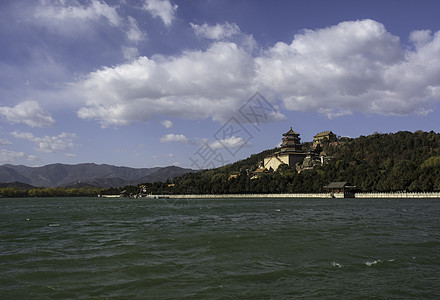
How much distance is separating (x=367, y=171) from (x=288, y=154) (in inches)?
1340

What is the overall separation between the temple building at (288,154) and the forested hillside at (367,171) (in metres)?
7.44

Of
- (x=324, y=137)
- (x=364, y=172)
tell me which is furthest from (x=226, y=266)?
(x=324, y=137)

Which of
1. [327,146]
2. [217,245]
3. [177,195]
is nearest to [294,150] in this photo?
[327,146]

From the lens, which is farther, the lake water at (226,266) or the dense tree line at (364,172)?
the dense tree line at (364,172)

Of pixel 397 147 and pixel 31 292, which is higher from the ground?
pixel 397 147

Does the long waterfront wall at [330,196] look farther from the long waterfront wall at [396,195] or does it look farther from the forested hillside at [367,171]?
the forested hillside at [367,171]

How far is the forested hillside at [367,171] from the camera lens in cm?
6512

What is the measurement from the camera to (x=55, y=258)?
11.0 meters

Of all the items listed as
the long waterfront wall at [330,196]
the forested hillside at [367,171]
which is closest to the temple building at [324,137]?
the forested hillside at [367,171]

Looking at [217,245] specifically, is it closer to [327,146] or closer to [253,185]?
[253,185]

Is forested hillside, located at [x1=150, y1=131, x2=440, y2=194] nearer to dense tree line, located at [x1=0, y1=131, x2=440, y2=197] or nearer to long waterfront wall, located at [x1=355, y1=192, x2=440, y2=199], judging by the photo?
dense tree line, located at [x1=0, y1=131, x2=440, y2=197]

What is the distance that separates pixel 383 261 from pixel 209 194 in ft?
318

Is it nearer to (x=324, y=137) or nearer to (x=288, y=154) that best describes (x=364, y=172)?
(x=288, y=154)

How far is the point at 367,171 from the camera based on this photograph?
7475 centimetres
